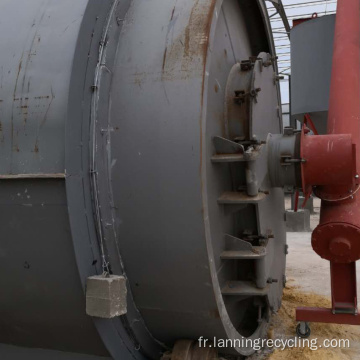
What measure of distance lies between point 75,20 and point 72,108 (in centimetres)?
38

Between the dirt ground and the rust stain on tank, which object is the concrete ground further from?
the rust stain on tank

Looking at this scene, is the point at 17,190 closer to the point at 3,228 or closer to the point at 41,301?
the point at 3,228

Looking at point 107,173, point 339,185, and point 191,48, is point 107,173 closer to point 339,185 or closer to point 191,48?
point 191,48

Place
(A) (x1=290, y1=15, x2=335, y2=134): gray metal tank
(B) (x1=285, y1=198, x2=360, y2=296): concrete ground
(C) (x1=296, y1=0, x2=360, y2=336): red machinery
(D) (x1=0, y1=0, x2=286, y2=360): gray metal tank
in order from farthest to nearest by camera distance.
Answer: (A) (x1=290, y1=15, x2=335, y2=134): gray metal tank
(B) (x1=285, y1=198, x2=360, y2=296): concrete ground
(C) (x1=296, y1=0, x2=360, y2=336): red machinery
(D) (x1=0, y1=0, x2=286, y2=360): gray metal tank

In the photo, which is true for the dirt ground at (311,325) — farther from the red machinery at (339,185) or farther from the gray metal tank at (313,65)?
the gray metal tank at (313,65)

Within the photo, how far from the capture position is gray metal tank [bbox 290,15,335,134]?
267 inches

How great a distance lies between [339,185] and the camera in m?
2.45

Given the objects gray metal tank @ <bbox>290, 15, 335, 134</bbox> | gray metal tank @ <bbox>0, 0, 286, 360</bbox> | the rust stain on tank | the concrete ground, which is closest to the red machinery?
gray metal tank @ <bbox>0, 0, 286, 360</bbox>

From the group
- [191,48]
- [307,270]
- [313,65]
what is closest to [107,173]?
[191,48]

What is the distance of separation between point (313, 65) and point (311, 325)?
4.71 metres

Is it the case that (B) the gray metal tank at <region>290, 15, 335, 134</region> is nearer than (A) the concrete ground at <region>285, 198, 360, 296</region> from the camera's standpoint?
No

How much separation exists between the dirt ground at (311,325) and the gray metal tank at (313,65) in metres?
2.40

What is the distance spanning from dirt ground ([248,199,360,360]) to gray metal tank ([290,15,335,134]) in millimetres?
2398

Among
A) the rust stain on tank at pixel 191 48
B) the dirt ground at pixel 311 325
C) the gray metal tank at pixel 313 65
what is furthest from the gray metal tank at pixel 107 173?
the gray metal tank at pixel 313 65
